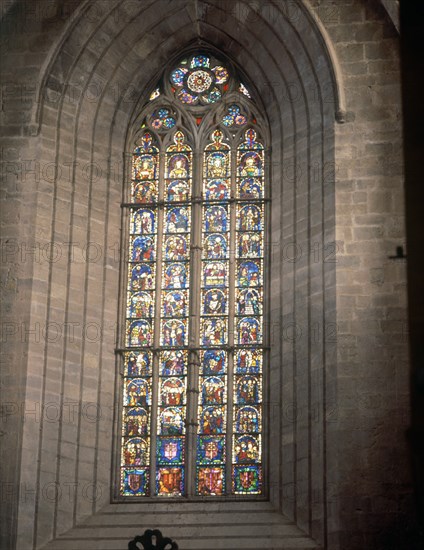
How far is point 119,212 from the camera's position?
20.5m

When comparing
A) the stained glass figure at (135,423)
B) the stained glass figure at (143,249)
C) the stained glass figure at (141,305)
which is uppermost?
the stained glass figure at (143,249)

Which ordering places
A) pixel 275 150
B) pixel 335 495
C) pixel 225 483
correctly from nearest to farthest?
pixel 335 495 → pixel 225 483 → pixel 275 150

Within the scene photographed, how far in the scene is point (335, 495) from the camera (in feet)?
58.8

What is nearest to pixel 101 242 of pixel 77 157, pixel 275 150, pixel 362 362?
pixel 77 157

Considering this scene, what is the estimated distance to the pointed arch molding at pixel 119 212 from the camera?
1867 centimetres

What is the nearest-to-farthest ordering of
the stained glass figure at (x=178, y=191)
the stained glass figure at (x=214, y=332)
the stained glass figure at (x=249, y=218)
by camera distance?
the stained glass figure at (x=214, y=332)
the stained glass figure at (x=249, y=218)
the stained glass figure at (x=178, y=191)

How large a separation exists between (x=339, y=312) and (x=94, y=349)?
3065 millimetres

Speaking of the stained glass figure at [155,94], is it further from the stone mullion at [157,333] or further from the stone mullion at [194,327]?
the stone mullion at [194,327]

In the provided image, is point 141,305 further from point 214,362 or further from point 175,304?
point 214,362

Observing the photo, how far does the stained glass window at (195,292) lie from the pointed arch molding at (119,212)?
0.25 meters

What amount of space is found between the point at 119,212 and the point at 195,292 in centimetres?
145

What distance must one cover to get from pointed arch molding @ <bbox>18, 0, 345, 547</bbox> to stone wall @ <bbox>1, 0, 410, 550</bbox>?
0.02 metres

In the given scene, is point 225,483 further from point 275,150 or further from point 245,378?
point 275,150

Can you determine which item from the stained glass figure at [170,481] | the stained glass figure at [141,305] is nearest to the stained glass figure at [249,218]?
the stained glass figure at [141,305]
